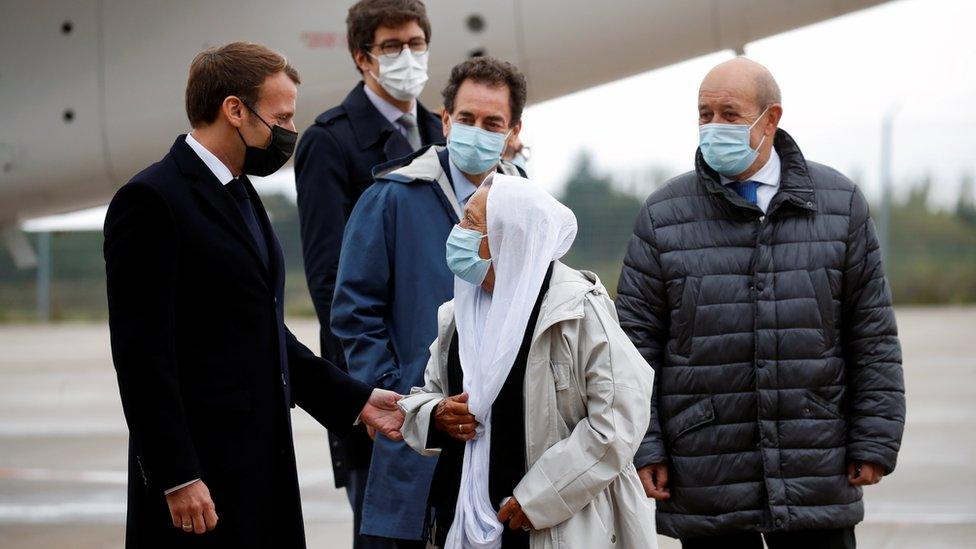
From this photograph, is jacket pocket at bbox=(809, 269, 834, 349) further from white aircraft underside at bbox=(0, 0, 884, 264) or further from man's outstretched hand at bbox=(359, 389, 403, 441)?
white aircraft underside at bbox=(0, 0, 884, 264)

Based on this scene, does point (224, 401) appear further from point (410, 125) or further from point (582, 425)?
point (410, 125)

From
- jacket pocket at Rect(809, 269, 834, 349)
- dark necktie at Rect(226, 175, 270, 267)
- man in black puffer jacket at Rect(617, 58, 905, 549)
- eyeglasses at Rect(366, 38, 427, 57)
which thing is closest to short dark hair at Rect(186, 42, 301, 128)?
dark necktie at Rect(226, 175, 270, 267)

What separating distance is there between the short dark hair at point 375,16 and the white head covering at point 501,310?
1.63 meters

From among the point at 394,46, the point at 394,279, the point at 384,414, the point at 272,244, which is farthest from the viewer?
the point at 394,46

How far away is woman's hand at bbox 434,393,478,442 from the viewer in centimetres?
296

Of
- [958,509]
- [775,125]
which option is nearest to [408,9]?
[775,125]

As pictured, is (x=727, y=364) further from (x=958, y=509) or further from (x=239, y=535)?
(x=958, y=509)

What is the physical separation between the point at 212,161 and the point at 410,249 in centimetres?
82

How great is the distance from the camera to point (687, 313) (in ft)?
11.9

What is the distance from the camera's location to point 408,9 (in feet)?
14.7

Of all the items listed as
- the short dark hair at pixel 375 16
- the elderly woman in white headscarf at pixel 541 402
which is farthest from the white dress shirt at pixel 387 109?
the elderly woman in white headscarf at pixel 541 402

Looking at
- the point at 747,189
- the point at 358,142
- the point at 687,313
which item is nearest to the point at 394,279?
the point at 358,142

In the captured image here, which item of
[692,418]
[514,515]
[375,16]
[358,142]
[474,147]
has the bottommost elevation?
[514,515]

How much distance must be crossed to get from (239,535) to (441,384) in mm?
590
